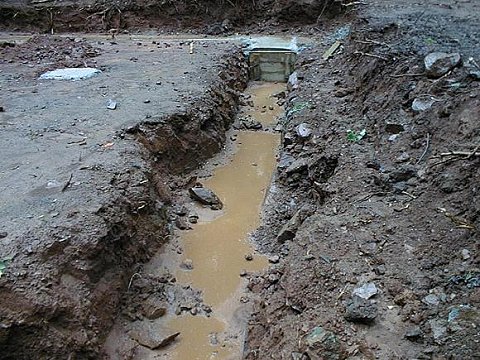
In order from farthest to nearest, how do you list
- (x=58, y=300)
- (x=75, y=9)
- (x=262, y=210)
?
(x=75, y=9)
(x=262, y=210)
(x=58, y=300)

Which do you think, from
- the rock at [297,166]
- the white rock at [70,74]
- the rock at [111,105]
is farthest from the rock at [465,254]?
the white rock at [70,74]

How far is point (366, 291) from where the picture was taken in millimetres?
3783

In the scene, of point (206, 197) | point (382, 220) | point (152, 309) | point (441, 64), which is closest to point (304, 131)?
point (206, 197)

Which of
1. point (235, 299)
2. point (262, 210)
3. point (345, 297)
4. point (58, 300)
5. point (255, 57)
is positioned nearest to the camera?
point (345, 297)

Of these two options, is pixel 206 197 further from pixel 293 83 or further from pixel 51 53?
pixel 51 53

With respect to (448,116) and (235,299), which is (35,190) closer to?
(235,299)

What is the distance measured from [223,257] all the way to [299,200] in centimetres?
126

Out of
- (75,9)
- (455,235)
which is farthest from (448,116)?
(75,9)

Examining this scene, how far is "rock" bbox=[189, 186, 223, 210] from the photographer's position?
21.8 ft

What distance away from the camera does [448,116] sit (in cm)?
533

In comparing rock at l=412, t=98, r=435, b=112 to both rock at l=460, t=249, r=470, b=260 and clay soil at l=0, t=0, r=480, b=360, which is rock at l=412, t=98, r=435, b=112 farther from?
rock at l=460, t=249, r=470, b=260

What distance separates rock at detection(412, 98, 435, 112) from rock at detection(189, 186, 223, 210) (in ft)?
8.69

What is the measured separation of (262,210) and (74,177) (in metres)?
2.35

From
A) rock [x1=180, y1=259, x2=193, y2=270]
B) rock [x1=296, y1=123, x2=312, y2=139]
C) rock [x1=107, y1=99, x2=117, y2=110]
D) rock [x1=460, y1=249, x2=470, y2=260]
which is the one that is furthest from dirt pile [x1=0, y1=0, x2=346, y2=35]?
rock [x1=460, y1=249, x2=470, y2=260]
